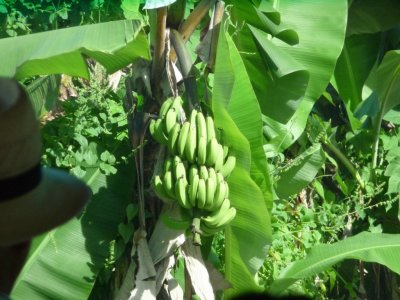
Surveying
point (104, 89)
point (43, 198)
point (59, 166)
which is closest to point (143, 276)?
point (59, 166)

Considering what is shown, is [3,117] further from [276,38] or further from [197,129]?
[276,38]

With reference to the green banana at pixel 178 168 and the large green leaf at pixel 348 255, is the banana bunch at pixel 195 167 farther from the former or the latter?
the large green leaf at pixel 348 255

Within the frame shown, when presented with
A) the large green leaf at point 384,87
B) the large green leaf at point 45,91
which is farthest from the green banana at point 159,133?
the large green leaf at point 384,87

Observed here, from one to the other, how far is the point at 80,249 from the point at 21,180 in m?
2.61

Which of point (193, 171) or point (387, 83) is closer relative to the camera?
point (193, 171)

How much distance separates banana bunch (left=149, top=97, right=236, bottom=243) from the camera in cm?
367

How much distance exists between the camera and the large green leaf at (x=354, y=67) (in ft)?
17.8

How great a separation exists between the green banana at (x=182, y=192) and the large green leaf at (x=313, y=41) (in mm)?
845

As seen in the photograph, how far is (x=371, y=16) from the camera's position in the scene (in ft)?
17.7

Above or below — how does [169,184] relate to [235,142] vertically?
below

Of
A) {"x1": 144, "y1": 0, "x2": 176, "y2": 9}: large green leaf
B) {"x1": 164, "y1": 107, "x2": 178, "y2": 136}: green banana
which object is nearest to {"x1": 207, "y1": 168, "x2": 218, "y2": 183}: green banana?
{"x1": 164, "y1": 107, "x2": 178, "y2": 136}: green banana

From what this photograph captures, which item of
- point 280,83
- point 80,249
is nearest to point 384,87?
point 280,83

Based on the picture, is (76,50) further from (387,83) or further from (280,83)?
(387,83)

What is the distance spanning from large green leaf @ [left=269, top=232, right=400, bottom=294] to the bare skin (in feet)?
8.87
